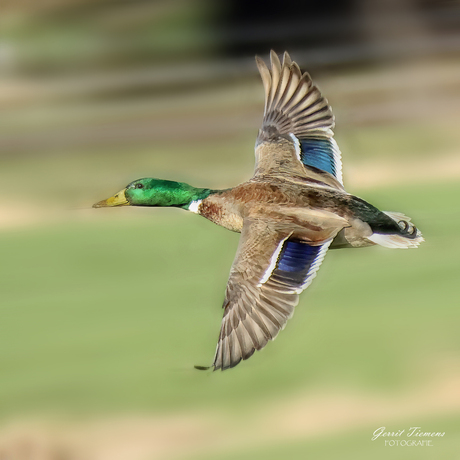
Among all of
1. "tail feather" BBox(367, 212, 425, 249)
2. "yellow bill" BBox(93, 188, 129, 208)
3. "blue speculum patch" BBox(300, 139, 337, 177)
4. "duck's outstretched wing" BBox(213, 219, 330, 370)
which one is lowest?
"duck's outstretched wing" BBox(213, 219, 330, 370)

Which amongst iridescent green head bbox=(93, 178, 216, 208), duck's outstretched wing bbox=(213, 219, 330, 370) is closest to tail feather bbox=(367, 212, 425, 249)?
duck's outstretched wing bbox=(213, 219, 330, 370)

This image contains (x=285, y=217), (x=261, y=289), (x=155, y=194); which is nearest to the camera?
(x=261, y=289)

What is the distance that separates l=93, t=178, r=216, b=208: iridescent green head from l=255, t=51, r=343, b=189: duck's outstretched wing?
0.89 feet

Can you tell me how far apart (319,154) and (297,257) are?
0.65 metres

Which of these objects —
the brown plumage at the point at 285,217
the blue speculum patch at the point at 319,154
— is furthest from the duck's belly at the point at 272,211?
the blue speculum patch at the point at 319,154

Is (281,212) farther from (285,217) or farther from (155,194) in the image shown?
(155,194)

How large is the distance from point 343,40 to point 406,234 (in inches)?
123

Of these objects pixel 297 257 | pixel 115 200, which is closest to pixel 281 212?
pixel 297 257

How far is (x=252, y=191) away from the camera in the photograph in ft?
8.25

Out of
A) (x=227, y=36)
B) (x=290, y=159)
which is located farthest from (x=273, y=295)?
(x=227, y=36)

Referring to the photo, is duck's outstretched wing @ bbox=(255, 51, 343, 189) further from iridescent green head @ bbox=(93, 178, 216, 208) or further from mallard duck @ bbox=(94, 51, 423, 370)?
iridescent green head @ bbox=(93, 178, 216, 208)

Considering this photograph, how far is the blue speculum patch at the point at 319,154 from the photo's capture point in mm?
2705

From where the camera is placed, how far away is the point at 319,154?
8.98 feet

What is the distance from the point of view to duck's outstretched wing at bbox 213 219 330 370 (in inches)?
83.3
